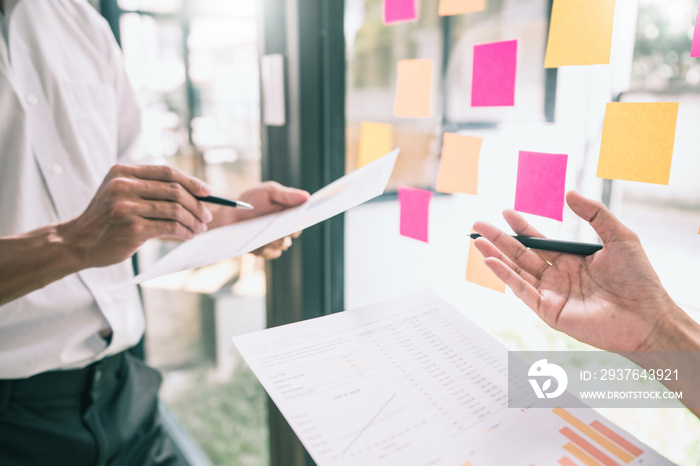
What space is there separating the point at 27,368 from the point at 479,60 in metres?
1.00

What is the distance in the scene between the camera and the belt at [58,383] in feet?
3.02

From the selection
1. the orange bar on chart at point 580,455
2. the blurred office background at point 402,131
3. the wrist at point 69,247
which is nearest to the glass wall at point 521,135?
the blurred office background at point 402,131

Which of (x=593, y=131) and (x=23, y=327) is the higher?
(x=593, y=131)

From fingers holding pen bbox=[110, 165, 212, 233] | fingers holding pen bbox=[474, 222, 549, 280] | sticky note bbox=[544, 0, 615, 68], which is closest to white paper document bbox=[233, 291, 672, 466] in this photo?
fingers holding pen bbox=[474, 222, 549, 280]

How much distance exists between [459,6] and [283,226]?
444mm

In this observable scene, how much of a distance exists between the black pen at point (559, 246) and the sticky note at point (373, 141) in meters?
0.42

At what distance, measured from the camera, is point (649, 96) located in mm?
552

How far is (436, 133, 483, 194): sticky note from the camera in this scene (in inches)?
30.1

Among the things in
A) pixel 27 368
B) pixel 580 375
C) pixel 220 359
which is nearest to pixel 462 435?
pixel 580 375

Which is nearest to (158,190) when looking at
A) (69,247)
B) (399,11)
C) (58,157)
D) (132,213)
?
(132,213)

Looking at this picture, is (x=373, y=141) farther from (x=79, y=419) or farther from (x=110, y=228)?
(x=79, y=419)

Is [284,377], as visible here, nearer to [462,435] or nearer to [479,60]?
[462,435]

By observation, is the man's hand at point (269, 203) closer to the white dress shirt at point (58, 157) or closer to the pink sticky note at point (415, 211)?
the pink sticky note at point (415, 211)

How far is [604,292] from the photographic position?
1.77ft
